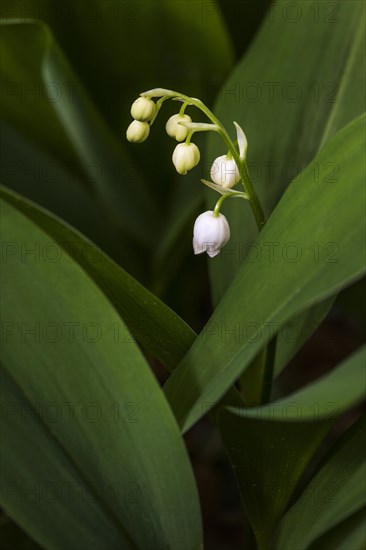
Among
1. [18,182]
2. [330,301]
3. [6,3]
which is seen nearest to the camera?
[330,301]

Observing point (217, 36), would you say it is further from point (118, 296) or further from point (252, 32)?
point (118, 296)

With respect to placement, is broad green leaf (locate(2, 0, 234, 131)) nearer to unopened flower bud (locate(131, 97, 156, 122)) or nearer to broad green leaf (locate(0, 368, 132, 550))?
unopened flower bud (locate(131, 97, 156, 122))

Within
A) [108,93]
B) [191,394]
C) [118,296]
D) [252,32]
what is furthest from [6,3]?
[191,394]

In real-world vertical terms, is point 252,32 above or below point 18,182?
above

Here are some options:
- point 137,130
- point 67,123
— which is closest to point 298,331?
point 137,130

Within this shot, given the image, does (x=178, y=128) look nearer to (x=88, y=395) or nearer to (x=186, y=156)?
(x=186, y=156)
